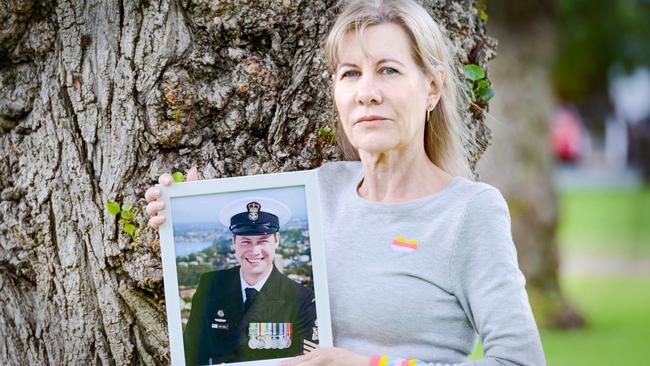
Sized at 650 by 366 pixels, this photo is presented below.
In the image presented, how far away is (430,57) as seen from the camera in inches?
100

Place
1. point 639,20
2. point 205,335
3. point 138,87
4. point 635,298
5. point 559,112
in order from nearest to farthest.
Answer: point 205,335 < point 138,87 < point 635,298 < point 639,20 < point 559,112

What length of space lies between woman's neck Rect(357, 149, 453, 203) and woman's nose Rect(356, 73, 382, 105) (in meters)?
0.20

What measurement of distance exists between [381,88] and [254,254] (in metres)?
0.58

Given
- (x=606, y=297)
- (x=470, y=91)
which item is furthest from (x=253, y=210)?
(x=606, y=297)

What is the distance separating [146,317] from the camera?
9.57 feet

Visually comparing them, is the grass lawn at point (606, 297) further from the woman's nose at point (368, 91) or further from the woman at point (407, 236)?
the woman's nose at point (368, 91)

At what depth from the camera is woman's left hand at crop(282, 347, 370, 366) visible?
244cm

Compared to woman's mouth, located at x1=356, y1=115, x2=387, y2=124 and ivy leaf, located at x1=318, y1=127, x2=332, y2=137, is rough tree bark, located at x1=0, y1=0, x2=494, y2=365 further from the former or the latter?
woman's mouth, located at x1=356, y1=115, x2=387, y2=124

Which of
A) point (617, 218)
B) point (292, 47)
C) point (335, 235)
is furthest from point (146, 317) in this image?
point (617, 218)

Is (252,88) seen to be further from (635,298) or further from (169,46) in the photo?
(635,298)

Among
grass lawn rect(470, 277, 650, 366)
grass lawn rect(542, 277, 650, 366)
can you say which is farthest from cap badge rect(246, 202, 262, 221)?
grass lawn rect(542, 277, 650, 366)

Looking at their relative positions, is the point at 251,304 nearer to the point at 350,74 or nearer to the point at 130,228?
the point at 130,228

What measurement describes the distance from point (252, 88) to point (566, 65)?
13684mm

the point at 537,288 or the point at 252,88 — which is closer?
the point at 252,88
